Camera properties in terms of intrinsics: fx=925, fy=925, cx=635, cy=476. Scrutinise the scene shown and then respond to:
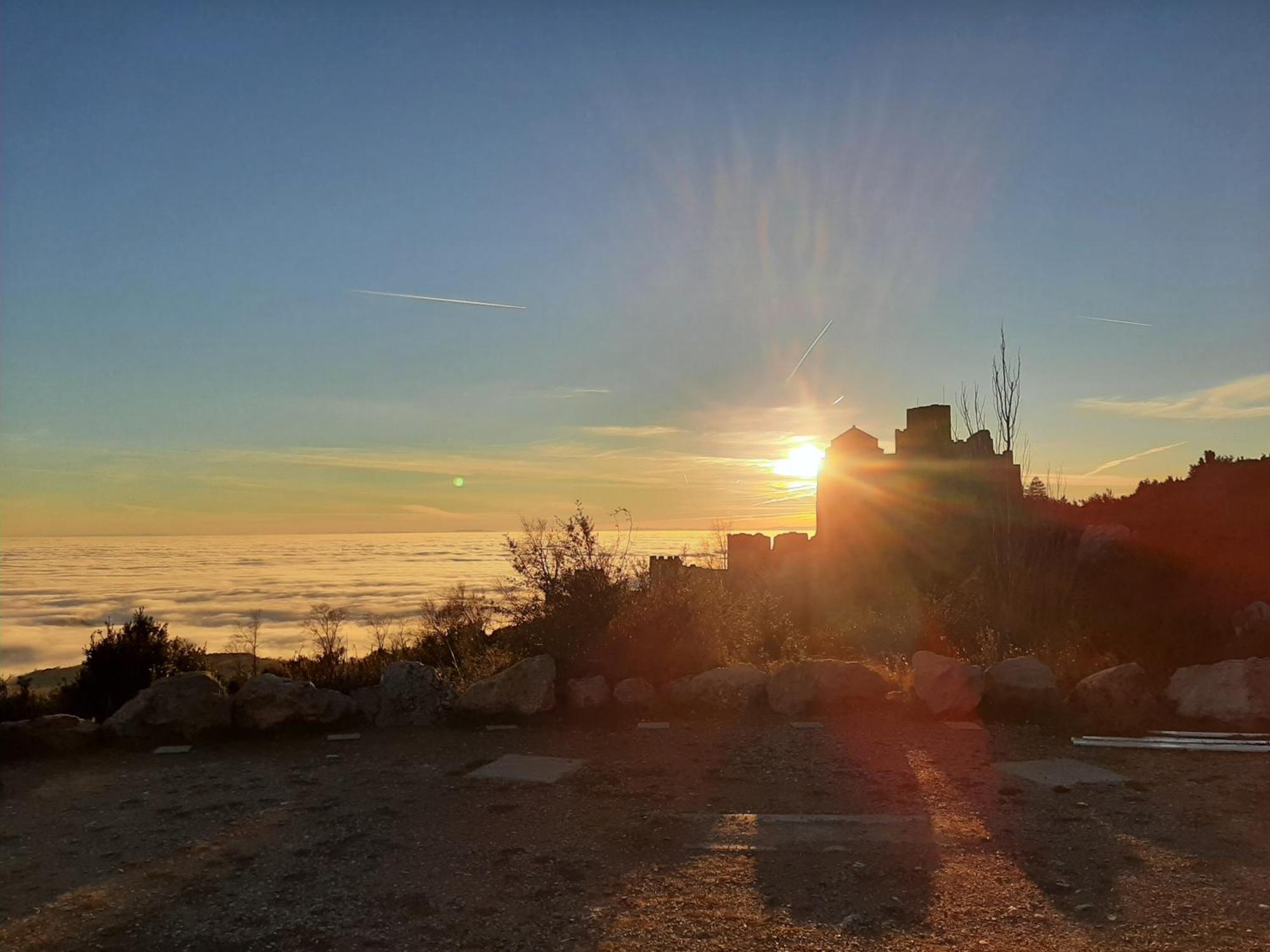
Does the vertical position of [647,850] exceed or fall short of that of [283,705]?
it falls short

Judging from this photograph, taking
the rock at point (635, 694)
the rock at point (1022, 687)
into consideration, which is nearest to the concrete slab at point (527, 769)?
the rock at point (635, 694)

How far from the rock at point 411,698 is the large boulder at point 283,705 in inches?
14.3

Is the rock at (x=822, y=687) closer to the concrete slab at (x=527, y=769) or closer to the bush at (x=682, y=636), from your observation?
the bush at (x=682, y=636)

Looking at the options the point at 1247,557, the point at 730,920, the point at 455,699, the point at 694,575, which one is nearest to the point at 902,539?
the point at 1247,557

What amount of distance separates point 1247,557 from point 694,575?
35.1 feet

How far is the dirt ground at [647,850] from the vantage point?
427cm

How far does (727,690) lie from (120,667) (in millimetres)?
6823

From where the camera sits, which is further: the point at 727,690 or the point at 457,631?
the point at 457,631

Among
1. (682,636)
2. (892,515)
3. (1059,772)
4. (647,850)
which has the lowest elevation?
(647,850)

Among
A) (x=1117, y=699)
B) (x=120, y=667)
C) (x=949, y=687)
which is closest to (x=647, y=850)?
(x=949, y=687)

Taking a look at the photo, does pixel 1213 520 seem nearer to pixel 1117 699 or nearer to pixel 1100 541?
pixel 1100 541

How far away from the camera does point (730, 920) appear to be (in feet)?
14.3

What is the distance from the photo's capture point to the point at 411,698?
9203 millimetres

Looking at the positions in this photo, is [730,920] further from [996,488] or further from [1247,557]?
[1247,557]
